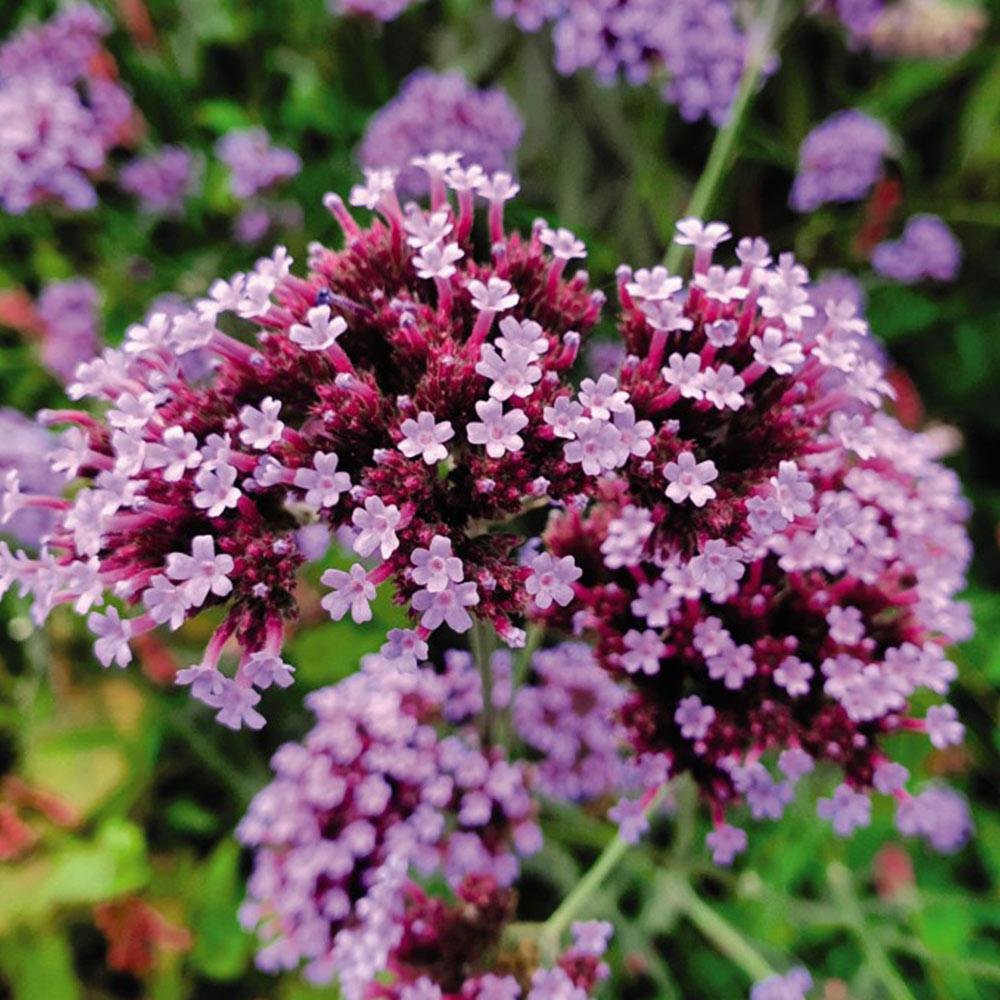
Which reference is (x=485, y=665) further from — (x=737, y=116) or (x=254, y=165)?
(x=254, y=165)

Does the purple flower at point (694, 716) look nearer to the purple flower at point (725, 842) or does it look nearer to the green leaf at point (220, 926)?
the purple flower at point (725, 842)

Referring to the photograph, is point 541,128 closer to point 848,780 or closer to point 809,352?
point 809,352

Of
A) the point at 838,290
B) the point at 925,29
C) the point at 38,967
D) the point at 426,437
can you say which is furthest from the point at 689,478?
the point at 925,29

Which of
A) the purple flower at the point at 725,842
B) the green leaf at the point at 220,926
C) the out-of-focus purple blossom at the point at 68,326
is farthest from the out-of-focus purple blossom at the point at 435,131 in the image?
the green leaf at the point at 220,926

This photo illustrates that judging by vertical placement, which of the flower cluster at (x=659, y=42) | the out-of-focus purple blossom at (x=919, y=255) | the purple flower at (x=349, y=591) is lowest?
the purple flower at (x=349, y=591)

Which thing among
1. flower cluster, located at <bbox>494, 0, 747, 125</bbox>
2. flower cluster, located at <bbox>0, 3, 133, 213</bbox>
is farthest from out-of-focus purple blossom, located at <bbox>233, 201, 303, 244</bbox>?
flower cluster, located at <bbox>494, 0, 747, 125</bbox>

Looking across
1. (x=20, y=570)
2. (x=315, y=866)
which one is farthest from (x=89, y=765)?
(x=20, y=570)

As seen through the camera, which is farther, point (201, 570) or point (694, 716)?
point (694, 716)
